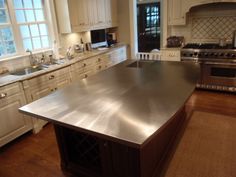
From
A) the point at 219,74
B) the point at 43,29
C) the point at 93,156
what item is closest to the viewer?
the point at 93,156

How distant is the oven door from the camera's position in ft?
12.5

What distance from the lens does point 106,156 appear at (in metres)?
1.79

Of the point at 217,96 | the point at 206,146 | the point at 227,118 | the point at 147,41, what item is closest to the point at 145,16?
the point at 147,41

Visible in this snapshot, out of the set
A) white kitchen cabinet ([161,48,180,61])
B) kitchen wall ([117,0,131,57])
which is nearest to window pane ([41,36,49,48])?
kitchen wall ([117,0,131,57])

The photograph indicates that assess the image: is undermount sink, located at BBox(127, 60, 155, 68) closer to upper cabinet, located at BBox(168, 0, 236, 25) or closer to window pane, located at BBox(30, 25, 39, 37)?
upper cabinet, located at BBox(168, 0, 236, 25)

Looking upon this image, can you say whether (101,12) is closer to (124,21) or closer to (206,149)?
(124,21)

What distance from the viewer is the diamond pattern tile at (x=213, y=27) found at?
4.15 metres

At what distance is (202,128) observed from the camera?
9.62 feet

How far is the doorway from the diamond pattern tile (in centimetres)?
95

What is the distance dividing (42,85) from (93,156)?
1535mm

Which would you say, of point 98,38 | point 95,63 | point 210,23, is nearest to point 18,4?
point 95,63

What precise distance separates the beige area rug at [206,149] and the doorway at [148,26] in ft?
8.80

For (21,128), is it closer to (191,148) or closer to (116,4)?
(191,148)

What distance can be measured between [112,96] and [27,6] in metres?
2.57
